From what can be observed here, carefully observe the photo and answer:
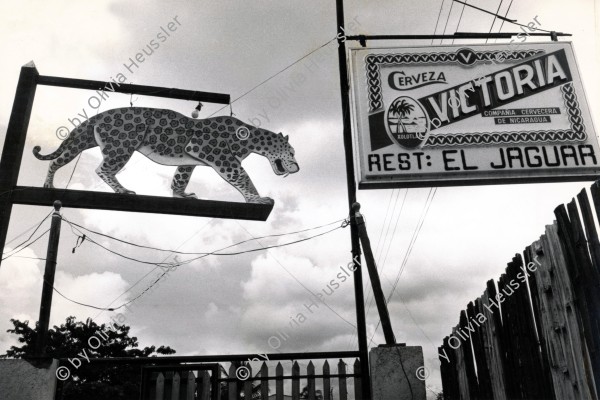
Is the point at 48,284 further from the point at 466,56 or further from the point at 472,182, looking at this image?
the point at 466,56

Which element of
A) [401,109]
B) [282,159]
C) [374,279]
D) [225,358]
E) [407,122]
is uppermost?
[401,109]

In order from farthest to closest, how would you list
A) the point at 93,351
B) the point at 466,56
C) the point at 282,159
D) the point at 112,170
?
the point at 93,351 → the point at 466,56 → the point at 282,159 → the point at 112,170

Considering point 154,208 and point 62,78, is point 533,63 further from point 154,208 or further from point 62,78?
point 62,78

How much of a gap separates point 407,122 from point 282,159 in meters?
1.86

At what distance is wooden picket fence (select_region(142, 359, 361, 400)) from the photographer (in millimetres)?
6254

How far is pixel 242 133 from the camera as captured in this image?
7.92 meters

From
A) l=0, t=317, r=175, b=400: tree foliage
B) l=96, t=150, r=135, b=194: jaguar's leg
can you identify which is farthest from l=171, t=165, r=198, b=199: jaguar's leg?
l=0, t=317, r=175, b=400: tree foliage

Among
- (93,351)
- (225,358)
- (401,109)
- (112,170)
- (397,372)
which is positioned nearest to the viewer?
(397,372)

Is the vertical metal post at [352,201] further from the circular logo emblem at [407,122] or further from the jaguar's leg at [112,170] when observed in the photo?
the jaguar's leg at [112,170]

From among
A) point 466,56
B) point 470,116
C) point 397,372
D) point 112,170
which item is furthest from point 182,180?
point 466,56

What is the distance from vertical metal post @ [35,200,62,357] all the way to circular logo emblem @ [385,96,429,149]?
453 cm

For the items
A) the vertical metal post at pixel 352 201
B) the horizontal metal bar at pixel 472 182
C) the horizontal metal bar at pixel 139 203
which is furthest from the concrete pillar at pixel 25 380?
the horizontal metal bar at pixel 472 182

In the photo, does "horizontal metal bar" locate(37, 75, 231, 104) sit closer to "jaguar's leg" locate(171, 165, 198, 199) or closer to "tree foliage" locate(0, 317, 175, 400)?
"jaguar's leg" locate(171, 165, 198, 199)

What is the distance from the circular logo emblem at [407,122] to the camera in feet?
24.5
